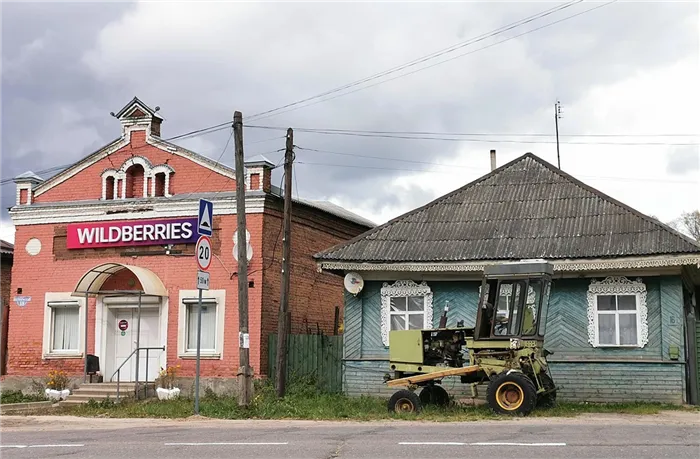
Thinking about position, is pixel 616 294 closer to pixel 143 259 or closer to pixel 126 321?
pixel 143 259

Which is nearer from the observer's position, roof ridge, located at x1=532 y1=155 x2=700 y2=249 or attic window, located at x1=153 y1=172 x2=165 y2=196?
roof ridge, located at x1=532 y1=155 x2=700 y2=249

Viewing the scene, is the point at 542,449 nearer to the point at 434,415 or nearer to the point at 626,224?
the point at 434,415

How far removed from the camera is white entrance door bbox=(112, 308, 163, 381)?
23000 millimetres

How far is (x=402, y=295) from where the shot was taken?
2056cm

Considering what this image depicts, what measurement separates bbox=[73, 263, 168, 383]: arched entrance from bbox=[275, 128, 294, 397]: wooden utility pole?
148 inches

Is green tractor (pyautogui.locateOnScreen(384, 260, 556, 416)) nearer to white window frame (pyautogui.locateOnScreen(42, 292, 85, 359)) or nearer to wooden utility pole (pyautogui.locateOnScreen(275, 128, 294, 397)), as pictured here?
wooden utility pole (pyautogui.locateOnScreen(275, 128, 294, 397))

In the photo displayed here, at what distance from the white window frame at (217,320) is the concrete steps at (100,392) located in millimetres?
1262

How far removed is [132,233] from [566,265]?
11.4 metres

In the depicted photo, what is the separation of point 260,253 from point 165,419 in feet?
19.7

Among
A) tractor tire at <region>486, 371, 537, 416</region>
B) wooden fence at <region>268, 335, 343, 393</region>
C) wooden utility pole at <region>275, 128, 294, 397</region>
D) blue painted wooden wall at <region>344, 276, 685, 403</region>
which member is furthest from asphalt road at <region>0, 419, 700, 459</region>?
wooden fence at <region>268, 335, 343, 393</region>

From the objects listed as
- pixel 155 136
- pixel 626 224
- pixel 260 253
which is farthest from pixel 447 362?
pixel 155 136

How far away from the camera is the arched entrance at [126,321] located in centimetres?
2261

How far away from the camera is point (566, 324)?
19.2 meters

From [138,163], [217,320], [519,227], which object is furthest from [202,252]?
[138,163]
